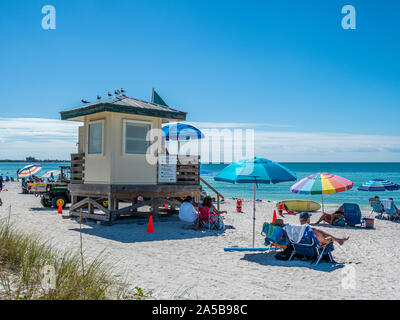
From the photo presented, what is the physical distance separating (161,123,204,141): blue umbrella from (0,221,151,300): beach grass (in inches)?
355

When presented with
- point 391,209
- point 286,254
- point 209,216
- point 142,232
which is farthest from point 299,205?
point 286,254

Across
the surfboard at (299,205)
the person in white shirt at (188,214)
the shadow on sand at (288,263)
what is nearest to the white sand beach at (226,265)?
the shadow on sand at (288,263)

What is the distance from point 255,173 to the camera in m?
8.98

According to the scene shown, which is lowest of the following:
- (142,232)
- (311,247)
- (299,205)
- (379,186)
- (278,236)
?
(299,205)

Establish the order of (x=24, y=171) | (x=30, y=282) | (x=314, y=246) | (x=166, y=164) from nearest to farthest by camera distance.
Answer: (x=30, y=282) → (x=314, y=246) → (x=166, y=164) → (x=24, y=171)

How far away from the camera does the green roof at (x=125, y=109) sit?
12.7 metres

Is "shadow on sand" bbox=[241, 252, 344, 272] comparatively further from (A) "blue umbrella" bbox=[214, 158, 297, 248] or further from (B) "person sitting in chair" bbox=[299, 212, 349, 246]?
(A) "blue umbrella" bbox=[214, 158, 297, 248]

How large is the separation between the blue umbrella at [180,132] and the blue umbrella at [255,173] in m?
5.50

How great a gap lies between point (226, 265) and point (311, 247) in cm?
186

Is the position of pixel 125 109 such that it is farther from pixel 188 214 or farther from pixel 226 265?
pixel 226 265
